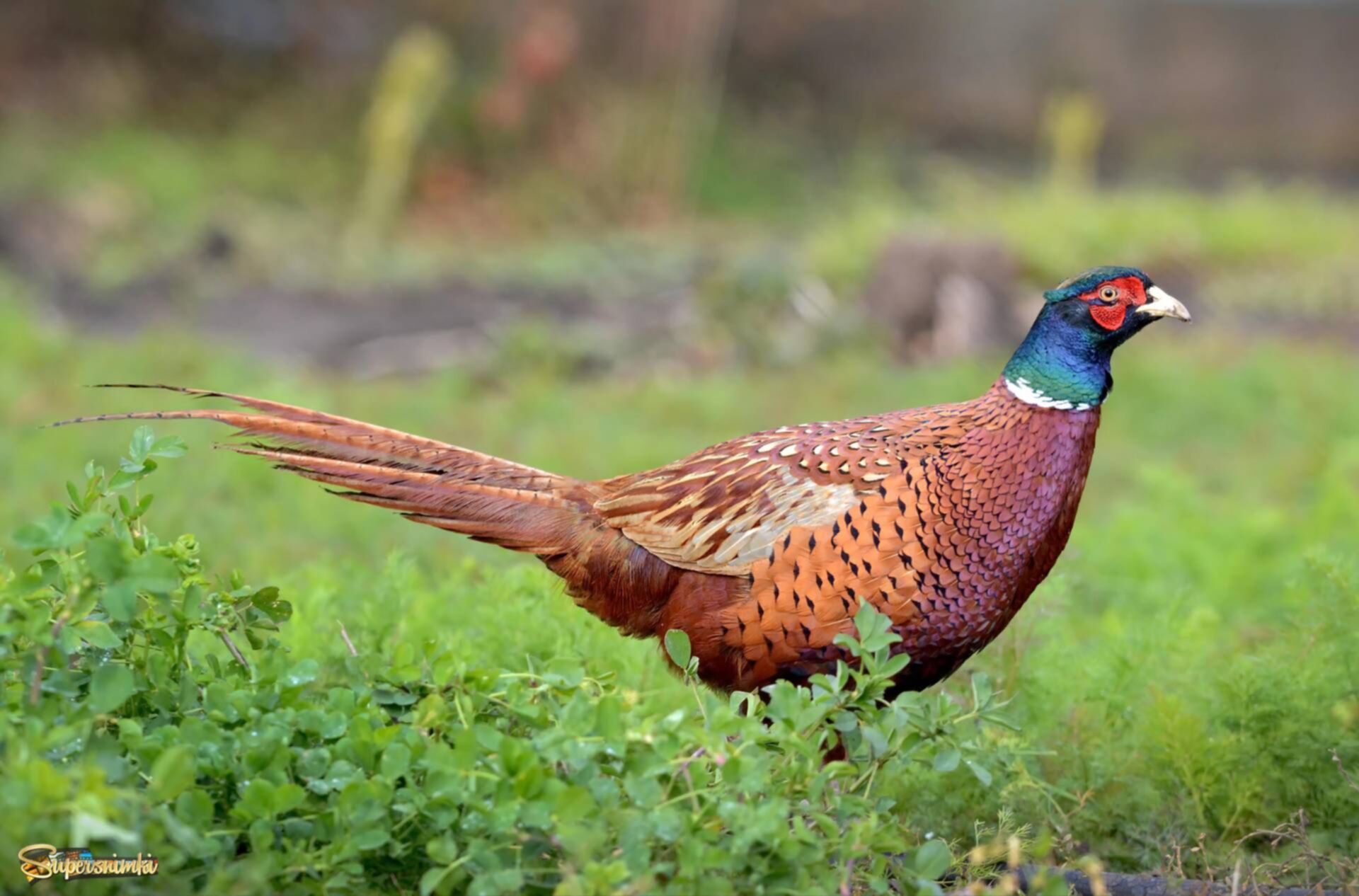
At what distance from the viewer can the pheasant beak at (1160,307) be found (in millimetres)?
2850

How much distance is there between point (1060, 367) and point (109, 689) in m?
1.77

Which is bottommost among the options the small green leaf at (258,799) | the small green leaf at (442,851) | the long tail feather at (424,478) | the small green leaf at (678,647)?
the small green leaf at (442,851)

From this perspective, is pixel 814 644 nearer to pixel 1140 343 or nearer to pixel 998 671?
pixel 998 671

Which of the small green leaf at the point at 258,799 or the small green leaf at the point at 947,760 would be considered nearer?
the small green leaf at the point at 258,799

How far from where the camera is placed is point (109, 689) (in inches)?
81.0

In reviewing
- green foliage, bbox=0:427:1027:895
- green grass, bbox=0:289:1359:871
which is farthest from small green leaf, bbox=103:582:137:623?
green grass, bbox=0:289:1359:871

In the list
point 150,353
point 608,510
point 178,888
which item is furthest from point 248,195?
point 178,888

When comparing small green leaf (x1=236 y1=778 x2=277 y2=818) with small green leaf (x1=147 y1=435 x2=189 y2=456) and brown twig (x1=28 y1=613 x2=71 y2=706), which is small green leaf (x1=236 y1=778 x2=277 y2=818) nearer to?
brown twig (x1=28 y1=613 x2=71 y2=706)

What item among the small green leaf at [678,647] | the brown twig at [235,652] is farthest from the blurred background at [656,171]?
the small green leaf at [678,647]

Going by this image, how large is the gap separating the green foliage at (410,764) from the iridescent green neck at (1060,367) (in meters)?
0.68

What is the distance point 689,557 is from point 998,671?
2.55ft

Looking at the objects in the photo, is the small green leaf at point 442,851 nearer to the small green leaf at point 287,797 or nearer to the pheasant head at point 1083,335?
the small green leaf at point 287,797

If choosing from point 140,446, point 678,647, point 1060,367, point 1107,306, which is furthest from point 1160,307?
point 140,446

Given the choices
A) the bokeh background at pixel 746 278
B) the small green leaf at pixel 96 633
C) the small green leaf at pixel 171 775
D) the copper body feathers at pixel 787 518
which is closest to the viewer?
the small green leaf at pixel 171 775
